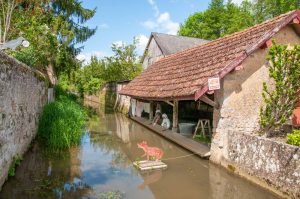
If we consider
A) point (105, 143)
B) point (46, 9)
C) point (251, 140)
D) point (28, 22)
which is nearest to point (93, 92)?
point (46, 9)

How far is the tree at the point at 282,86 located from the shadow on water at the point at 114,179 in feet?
7.68

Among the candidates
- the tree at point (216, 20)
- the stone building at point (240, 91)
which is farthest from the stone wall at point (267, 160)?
the tree at point (216, 20)

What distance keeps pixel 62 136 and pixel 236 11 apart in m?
44.2

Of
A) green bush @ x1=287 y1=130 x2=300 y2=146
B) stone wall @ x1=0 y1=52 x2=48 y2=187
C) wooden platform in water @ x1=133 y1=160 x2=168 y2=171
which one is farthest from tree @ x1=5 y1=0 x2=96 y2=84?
green bush @ x1=287 y1=130 x2=300 y2=146

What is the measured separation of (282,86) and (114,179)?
5.57 metres

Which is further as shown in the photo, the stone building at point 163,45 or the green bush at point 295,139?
the stone building at point 163,45

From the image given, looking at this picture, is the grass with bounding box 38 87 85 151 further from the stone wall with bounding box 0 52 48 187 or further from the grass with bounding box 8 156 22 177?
the grass with bounding box 8 156 22 177

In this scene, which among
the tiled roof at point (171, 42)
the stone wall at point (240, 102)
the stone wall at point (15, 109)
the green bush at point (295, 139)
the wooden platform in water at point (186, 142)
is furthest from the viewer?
the tiled roof at point (171, 42)

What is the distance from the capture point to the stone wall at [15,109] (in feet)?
22.3

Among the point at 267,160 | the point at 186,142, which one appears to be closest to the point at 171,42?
the point at 186,142

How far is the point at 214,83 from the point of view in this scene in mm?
9219

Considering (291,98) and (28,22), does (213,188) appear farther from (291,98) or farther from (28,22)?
(28,22)

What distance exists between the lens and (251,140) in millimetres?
8180

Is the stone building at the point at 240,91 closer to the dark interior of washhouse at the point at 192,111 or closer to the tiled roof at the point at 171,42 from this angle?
the dark interior of washhouse at the point at 192,111
